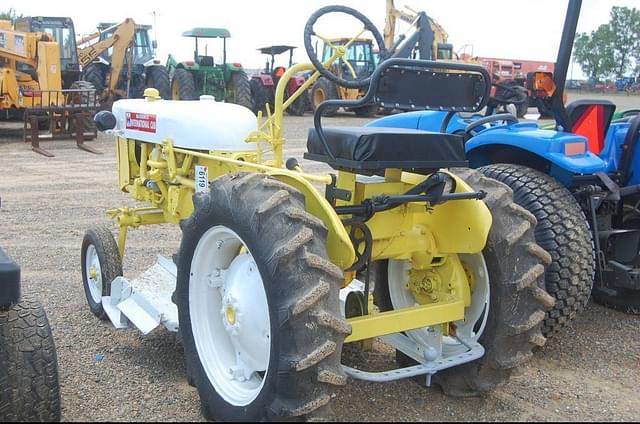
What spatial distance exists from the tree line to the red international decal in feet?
8.78

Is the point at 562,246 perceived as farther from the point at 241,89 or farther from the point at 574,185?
the point at 241,89

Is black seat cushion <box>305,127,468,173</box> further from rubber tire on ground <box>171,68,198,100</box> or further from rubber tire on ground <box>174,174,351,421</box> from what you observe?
rubber tire on ground <box>171,68,198,100</box>

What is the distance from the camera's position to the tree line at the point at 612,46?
14.8 feet

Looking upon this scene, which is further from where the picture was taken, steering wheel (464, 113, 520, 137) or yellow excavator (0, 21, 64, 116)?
yellow excavator (0, 21, 64, 116)

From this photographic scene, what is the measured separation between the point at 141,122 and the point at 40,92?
9.26 m

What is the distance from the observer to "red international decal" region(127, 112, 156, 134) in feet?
13.7

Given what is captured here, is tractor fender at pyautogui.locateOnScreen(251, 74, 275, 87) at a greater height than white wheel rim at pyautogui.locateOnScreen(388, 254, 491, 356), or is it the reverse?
tractor fender at pyautogui.locateOnScreen(251, 74, 275, 87)

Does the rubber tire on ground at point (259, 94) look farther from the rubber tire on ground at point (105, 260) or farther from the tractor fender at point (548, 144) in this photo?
the tractor fender at point (548, 144)

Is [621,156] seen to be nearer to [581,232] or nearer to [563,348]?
[581,232]

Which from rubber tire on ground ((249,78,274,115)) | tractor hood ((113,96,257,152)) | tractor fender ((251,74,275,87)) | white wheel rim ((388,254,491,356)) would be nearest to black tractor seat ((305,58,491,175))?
white wheel rim ((388,254,491,356))

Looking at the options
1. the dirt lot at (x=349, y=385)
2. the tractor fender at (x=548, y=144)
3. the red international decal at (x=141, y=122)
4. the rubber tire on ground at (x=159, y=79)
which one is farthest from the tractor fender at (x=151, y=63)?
the tractor fender at (x=548, y=144)

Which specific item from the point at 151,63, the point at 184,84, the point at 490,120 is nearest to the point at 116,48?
the point at 151,63

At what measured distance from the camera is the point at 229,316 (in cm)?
280

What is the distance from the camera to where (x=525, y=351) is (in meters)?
2.90
